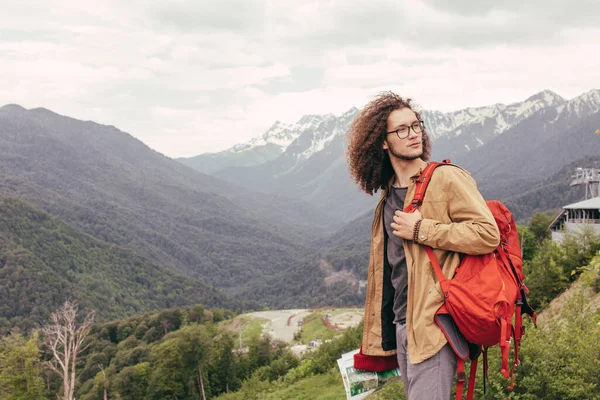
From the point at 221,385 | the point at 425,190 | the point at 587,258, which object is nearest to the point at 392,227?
the point at 425,190

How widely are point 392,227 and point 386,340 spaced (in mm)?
864

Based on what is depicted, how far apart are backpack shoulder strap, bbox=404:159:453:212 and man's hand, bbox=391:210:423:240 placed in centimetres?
6

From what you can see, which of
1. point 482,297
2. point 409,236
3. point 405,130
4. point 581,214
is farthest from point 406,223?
point 581,214

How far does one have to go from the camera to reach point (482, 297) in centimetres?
261

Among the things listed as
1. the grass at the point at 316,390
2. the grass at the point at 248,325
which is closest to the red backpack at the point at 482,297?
the grass at the point at 316,390

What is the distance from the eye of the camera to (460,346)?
274 cm

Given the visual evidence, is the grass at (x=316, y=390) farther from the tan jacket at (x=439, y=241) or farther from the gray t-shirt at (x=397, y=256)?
the tan jacket at (x=439, y=241)

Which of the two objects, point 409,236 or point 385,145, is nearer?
point 409,236

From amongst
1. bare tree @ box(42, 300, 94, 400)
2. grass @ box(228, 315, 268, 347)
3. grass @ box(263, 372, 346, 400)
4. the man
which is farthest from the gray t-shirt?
grass @ box(228, 315, 268, 347)

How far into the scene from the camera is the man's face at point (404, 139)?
10.6 ft

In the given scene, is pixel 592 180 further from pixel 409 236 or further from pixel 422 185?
pixel 409 236

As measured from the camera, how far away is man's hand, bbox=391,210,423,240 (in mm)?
2871

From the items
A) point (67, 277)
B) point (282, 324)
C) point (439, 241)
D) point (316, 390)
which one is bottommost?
point (282, 324)

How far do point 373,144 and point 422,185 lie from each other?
637mm
